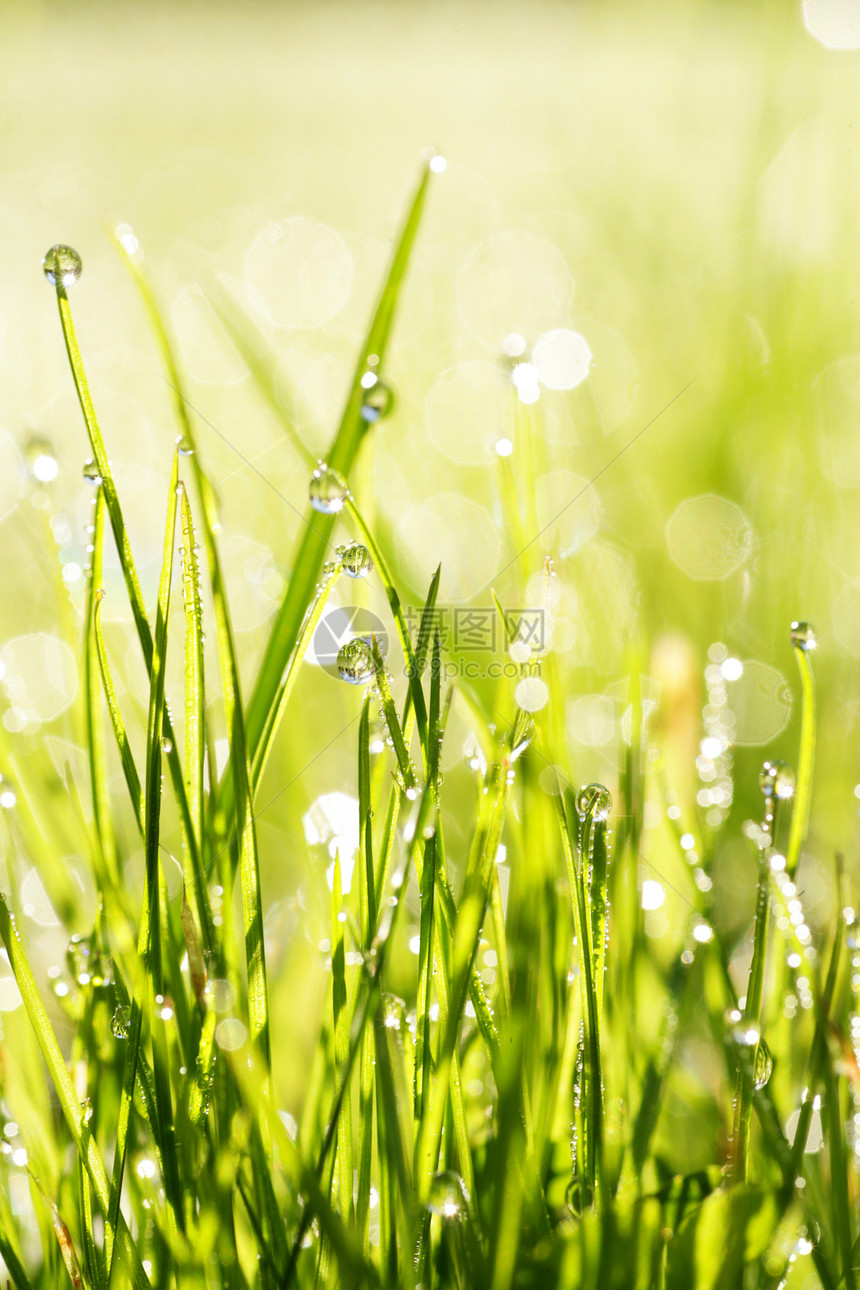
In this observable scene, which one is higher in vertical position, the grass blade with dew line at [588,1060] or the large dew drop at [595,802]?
the large dew drop at [595,802]

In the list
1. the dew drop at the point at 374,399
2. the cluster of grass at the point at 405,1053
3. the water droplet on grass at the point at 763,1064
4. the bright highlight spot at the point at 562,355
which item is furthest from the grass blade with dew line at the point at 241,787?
the bright highlight spot at the point at 562,355

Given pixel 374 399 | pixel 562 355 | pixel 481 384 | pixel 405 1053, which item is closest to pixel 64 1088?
pixel 405 1053

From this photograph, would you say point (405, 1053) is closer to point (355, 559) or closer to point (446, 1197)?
point (446, 1197)

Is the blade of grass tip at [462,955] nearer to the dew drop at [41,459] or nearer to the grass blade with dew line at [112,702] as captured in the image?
the grass blade with dew line at [112,702]

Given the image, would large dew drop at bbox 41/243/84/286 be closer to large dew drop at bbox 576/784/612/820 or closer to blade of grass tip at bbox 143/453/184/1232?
blade of grass tip at bbox 143/453/184/1232

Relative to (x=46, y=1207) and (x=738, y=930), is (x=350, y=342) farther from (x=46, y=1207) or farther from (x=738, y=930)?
(x=46, y=1207)

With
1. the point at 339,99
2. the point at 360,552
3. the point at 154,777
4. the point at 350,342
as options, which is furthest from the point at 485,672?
the point at 339,99
